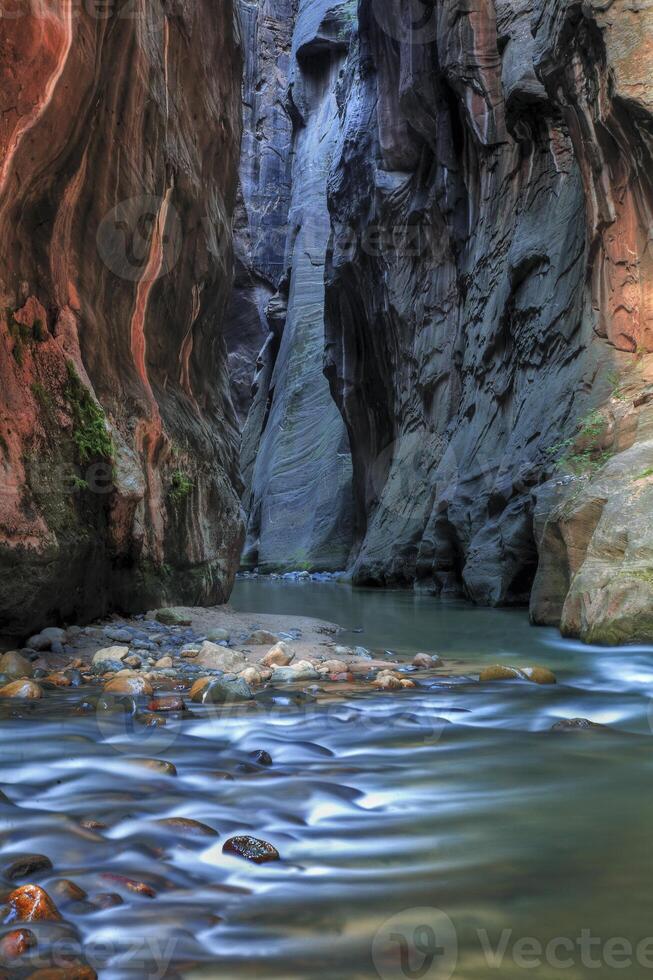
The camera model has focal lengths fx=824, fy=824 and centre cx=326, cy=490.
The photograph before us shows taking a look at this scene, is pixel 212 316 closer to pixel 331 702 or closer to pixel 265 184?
pixel 331 702

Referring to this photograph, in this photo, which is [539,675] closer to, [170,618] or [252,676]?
[252,676]

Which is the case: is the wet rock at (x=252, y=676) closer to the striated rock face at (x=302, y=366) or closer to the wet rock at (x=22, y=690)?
the wet rock at (x=22, y=690)

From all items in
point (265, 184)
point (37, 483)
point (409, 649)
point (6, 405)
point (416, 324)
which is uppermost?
point (265, 184)

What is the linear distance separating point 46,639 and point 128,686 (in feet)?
4.60

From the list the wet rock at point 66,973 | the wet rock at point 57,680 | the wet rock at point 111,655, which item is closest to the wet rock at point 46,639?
the wet rock at point 111,655

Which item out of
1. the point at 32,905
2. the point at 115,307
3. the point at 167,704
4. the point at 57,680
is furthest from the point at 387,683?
the point at 115,307

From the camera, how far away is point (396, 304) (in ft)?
69.5

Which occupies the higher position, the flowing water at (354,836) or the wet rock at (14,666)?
the flowing water at (354,836)

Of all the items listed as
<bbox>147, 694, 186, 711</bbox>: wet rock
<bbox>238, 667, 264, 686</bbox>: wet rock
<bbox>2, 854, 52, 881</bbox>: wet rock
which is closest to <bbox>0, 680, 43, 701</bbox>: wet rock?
<bbox>147, 694, 186, 711</bbox>: wet rock

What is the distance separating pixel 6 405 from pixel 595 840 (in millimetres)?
4370

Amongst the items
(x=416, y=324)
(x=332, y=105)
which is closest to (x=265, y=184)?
(x=332, y=105)

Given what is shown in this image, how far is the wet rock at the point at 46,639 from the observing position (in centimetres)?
523

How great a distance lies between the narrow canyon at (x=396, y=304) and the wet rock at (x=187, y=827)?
3154mm

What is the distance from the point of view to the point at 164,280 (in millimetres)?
8812
